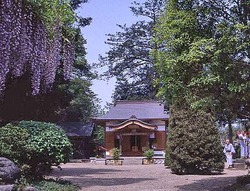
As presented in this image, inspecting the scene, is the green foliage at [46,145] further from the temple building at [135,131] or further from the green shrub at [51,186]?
the temple building at [135,131]

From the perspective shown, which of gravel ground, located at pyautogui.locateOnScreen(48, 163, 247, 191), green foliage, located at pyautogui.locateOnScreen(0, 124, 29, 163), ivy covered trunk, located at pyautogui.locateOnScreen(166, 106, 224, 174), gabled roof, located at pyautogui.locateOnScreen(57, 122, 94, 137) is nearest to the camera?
green foliage, located at pyautogui.locateOnScreen(0, 124, 29, 163)

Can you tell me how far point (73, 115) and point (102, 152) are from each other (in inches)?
325

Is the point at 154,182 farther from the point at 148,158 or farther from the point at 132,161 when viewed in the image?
the point at 132,161

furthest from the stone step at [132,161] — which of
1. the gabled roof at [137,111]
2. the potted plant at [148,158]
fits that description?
the gabled roof at [137,111]

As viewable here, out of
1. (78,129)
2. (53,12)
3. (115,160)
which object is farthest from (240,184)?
(78,129)

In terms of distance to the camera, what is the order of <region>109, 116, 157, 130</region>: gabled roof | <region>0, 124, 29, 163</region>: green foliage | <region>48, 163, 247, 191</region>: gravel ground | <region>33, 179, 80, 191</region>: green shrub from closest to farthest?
<region>33, 179, 80, 191</region>: green shrub, <region>0, 124, 29, 163</region>: green foliage, <region>48, 163, 247, 191</region>: gravel ground, <region>109, 116, 157, 130</region>: gabled roof

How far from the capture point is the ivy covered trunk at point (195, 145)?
14492mm

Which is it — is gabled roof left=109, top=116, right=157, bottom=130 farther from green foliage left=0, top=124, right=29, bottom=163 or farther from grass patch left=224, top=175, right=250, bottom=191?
green foliage left=0, top=124, right=29, bottom=163

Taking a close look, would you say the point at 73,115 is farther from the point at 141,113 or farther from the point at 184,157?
the point at 184,157

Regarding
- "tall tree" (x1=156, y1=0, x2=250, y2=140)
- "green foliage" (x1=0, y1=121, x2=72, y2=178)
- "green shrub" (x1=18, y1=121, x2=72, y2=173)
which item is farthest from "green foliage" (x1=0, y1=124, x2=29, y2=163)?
"tall tree" (x1=156, y1=0, x2=250, y2=140)

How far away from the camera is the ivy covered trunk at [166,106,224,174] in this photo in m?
14.5

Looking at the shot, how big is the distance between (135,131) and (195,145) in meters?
13.9

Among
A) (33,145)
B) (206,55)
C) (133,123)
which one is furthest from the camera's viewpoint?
(133,123)

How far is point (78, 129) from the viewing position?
107ft
